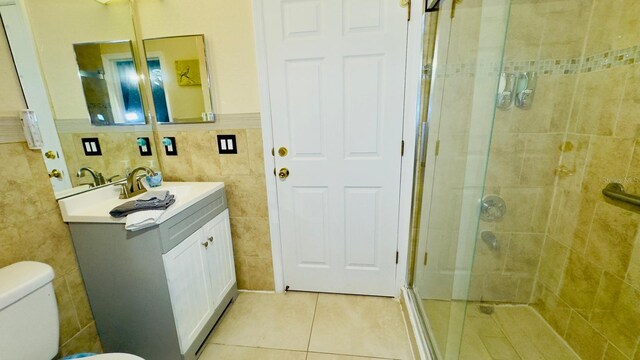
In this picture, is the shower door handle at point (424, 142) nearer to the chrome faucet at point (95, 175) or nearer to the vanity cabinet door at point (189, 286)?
the vanity cabinet door at point (189, 286)

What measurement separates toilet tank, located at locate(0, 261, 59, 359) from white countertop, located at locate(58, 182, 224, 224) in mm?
234

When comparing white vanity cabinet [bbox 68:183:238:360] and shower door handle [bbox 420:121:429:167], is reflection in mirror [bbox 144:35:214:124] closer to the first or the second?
white vanity cabinet [bbox 68:183:238:360]

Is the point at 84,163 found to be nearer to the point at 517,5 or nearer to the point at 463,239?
the point at 463,239

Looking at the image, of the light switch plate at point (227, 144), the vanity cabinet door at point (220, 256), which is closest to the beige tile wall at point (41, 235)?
the vanity cabinet door at point (220, 256)

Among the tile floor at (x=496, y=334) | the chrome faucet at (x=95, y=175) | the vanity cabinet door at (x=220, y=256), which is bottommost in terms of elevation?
the tile floor at (x=496, y=334)

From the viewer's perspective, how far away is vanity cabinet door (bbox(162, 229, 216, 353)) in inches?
46.8

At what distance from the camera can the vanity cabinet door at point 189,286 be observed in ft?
3.90

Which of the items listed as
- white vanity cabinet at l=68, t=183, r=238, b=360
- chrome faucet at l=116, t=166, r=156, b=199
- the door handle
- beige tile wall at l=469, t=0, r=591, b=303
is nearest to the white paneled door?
the door handle

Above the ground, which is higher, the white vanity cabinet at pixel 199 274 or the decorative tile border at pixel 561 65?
the decorative tile border at pixel 561 65

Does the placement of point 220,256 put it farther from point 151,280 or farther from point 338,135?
point 338,135

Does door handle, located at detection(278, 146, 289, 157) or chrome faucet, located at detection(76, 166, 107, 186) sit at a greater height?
door handle, located at detection(278, 146, 289, 157)

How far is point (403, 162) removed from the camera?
1.58m

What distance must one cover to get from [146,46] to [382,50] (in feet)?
4.82

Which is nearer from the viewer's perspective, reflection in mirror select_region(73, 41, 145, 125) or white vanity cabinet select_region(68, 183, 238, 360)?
white vanity cabinet select_region(68, 183, 238, 360)
